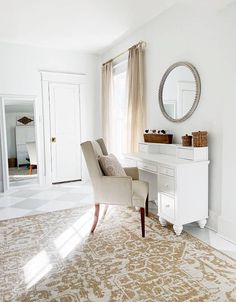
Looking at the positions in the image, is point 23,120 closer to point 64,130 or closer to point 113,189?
point 64,130

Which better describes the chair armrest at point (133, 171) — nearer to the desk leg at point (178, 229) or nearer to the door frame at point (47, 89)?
the desk leg at point (178, 229)

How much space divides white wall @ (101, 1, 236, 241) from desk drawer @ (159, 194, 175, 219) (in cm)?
50

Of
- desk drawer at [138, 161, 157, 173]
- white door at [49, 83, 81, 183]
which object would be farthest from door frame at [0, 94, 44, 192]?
desk drawer at [138, 161, 157, 173]

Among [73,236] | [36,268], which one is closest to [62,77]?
[73,236]

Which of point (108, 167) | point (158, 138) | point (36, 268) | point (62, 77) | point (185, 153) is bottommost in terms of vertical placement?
point (36, 268)

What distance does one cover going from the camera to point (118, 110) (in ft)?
16.0

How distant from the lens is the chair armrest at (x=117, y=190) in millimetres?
2701

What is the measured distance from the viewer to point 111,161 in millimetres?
2906

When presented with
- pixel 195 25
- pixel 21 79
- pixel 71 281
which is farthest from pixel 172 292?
pixel 21 79

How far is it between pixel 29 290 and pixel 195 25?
3052mm

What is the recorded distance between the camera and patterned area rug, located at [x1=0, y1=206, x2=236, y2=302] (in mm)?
1816

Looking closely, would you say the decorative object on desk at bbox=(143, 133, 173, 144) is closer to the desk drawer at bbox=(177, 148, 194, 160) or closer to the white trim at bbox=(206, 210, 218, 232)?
the desk drawer at bbox=(177, 148, 194, 160)

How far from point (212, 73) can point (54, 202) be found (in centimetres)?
287

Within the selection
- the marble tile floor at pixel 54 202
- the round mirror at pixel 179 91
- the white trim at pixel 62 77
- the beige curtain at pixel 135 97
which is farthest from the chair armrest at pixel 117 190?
the white trim at pixel 62 77
